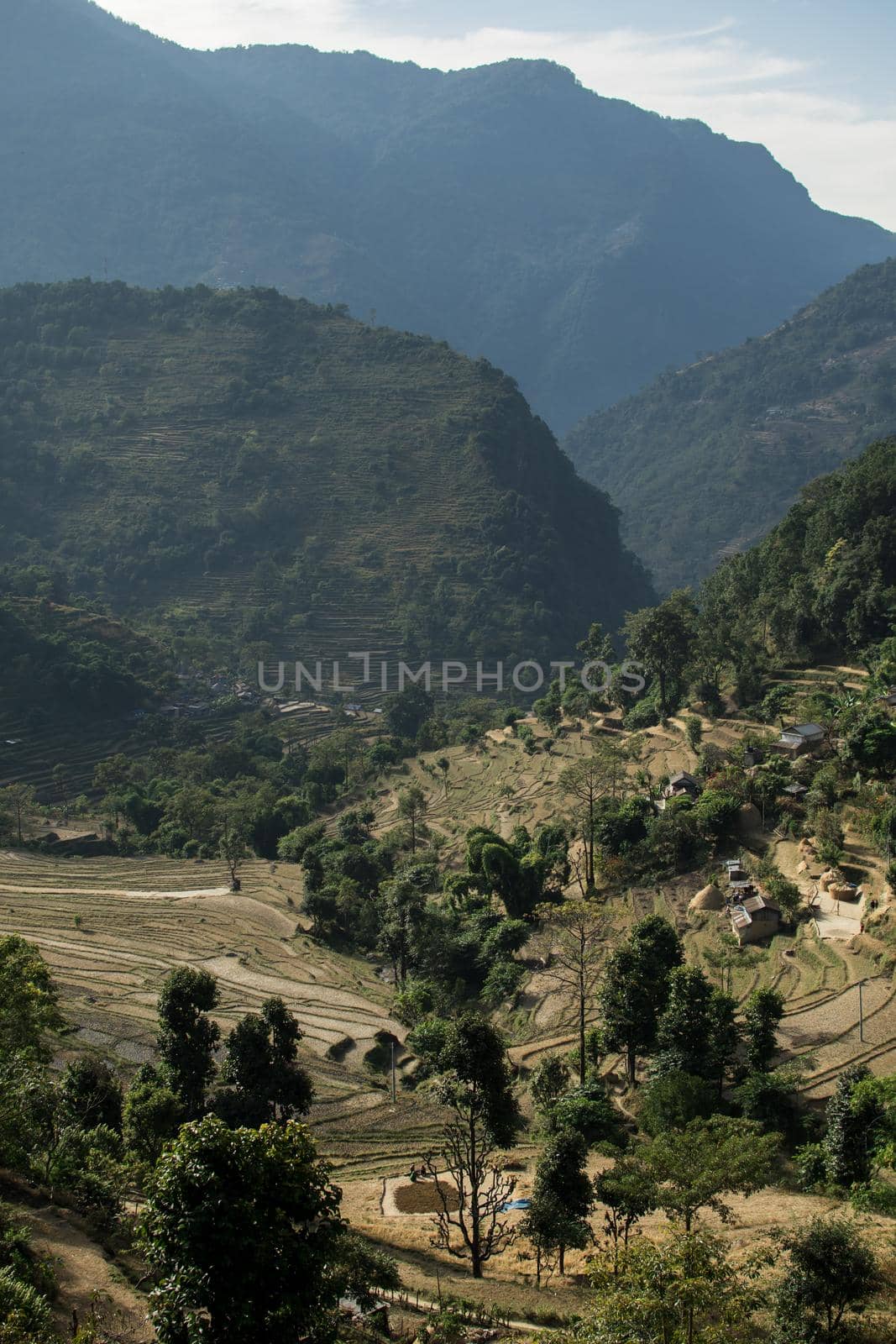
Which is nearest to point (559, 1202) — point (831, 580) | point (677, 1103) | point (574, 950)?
point (677, 1103)

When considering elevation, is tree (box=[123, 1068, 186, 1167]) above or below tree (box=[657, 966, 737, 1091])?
below

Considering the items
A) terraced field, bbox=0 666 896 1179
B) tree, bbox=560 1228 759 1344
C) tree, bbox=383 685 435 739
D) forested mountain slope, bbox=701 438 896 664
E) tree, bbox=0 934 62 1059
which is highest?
forested mountain slope, bbox=701 438 896 664

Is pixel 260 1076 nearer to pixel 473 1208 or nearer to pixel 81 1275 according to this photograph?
pixel 473 1208

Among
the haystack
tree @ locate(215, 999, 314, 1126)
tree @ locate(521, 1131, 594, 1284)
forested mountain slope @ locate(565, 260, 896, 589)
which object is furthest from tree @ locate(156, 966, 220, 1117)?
forested mountain slope @ locate(565, 260, 896, 589)

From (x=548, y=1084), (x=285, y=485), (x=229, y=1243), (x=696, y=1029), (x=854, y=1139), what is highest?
(x=285, y=485)

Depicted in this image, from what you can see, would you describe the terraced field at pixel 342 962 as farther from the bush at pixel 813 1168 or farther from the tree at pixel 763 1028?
the bush at pixel 813 1168

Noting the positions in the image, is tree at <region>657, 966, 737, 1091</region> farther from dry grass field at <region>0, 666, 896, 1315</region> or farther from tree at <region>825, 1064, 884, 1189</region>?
tree at <region>825, 1064, 884, 1189</region>

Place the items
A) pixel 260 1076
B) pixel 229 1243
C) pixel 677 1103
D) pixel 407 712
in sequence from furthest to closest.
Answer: pixel 407 712 → pixel 260 1076 → pixel 677 1103 → pixel 229 1243
